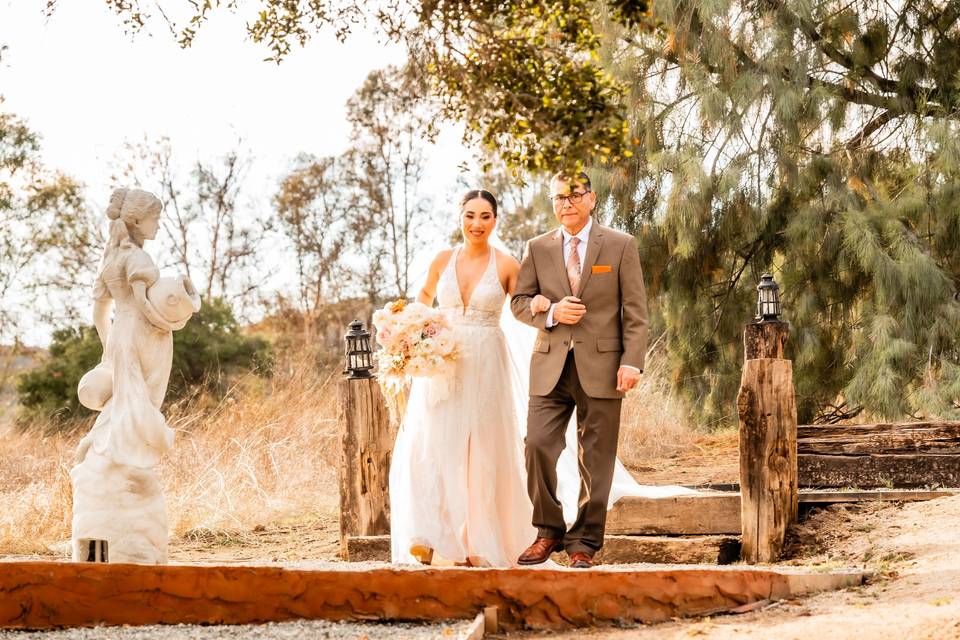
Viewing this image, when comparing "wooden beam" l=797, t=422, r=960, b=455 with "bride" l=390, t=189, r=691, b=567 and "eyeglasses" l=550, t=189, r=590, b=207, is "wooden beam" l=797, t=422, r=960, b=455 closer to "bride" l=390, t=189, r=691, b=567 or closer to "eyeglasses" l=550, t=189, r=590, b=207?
"bride" l=390, t=189, r=691, b=567

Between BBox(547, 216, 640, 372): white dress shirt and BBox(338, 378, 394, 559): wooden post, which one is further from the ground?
BBox(547, 216, 640, 372): white dress shirt

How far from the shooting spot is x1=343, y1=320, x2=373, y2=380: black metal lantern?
8.35 meters

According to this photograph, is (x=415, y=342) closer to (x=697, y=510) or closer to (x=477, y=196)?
(x=477, y=196)

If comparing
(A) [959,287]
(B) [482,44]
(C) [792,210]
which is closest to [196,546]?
(B) [482,44]

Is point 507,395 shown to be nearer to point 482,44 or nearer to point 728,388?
point 482,44

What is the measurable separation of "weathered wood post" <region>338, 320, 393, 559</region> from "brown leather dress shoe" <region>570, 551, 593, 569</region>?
7.66ft

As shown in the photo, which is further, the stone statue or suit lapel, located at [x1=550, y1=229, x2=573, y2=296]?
suit lapel, located at [x1=550, y1=229, x2=573, y2=296]

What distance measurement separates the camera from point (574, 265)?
6312 mm

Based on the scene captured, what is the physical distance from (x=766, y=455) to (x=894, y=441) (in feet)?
5.28

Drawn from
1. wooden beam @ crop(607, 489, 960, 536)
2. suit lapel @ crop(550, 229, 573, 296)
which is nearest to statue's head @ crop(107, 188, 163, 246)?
suit lapel @ crop(550, 229, 573, 296)

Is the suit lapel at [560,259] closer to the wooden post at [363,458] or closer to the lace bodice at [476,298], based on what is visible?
the lace bodice at [476,298]

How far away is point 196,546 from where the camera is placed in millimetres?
9227

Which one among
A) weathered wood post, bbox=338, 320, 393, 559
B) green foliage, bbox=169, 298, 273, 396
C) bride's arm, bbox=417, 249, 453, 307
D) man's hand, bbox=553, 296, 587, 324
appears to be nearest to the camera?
man's hand, bbox=553, 296, 587, 324

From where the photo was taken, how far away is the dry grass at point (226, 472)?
9555mm
